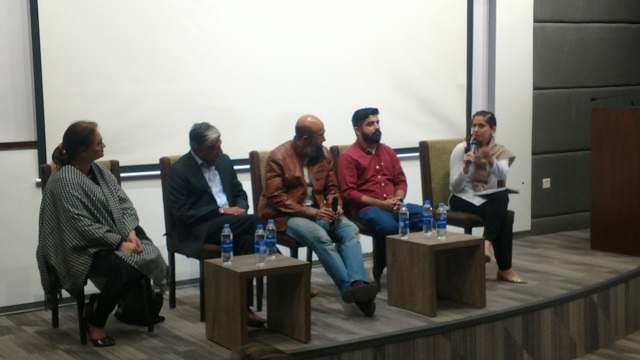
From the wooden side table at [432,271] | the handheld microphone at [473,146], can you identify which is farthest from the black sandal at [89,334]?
the handheld microphone at [473,146]

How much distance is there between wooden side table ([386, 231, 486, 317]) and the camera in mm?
4320

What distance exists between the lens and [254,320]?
13.6 ft

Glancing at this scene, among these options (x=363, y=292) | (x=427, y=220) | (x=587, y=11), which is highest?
(x=587, y=11)

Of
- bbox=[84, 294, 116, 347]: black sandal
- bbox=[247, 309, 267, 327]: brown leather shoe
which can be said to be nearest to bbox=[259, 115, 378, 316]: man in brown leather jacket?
bbox=[247, 309, 267, 327]: brown leather shoe

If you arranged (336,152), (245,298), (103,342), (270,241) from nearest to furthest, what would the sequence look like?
(245,298) < (103,342) < (270,241) < (336,152)

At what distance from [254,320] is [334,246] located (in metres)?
0.58

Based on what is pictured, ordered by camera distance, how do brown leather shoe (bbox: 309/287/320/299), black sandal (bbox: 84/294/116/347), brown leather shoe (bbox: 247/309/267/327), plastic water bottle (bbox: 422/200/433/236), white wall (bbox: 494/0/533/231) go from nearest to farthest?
black sandal (bbox: 84/294/116/347) → brown leather shoe (bbox: 247/309/267/327) → plastic water bottle (bbox: 422/200/433/236) → brown leather shoe (bbox: 309/287/320/299) → white wall (bbox: 494/0/533/231)

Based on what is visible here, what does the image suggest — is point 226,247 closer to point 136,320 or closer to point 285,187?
point 136,320

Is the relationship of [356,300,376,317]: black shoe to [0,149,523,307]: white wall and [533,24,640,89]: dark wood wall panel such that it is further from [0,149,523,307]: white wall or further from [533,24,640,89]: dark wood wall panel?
[533,24,640,89]: dark wood wall panel

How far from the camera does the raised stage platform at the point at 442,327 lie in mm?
3832

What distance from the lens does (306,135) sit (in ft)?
15.0

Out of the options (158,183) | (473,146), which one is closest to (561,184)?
(473,146)

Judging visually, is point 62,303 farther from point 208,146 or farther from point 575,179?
point 575,179

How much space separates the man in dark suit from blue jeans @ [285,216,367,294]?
10.2 inches
